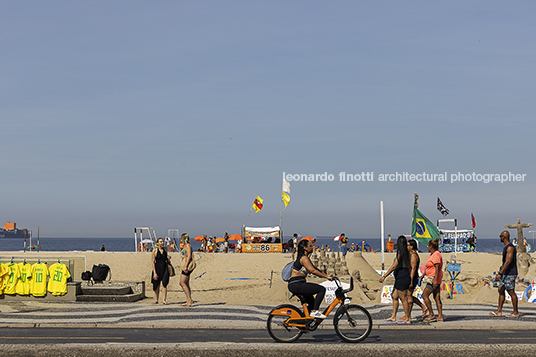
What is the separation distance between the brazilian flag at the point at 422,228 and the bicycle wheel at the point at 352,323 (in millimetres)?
14059

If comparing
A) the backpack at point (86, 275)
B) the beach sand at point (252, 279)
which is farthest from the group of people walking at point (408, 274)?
the backpack at point (86, 275)

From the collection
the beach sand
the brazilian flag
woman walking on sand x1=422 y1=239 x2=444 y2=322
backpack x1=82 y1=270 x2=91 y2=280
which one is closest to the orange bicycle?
woman walking on sand x1=422 y1=239 x2=444 y2=322

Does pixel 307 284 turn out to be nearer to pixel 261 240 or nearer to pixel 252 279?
pixel 252 279

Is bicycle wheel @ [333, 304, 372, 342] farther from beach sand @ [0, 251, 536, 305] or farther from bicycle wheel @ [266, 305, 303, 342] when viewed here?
beach sand @ [0, 251, 536, 305]

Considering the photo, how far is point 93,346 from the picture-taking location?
7719 mm

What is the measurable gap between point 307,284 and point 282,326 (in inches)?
28.3

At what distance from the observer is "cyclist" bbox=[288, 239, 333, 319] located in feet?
29.1

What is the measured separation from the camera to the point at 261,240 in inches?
1898

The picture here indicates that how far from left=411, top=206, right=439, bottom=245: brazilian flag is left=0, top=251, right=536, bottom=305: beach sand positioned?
6.66 ft

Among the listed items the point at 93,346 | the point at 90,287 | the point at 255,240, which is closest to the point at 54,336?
the point at 93,346

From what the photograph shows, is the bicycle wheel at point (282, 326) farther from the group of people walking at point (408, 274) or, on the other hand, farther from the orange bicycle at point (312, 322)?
the group of people walking at point (408, 274)

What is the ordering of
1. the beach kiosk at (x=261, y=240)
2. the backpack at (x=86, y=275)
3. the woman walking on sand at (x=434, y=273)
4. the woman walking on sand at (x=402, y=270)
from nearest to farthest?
the woman walking on sand at (x=402, y=270), the woman walking on sand at (x=434, y=273), the backpack at (x=86, y=275), the beach kiosk at (x=261, y=240)

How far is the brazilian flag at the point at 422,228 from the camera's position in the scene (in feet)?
73.9

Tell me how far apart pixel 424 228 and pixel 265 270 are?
10796 mm
